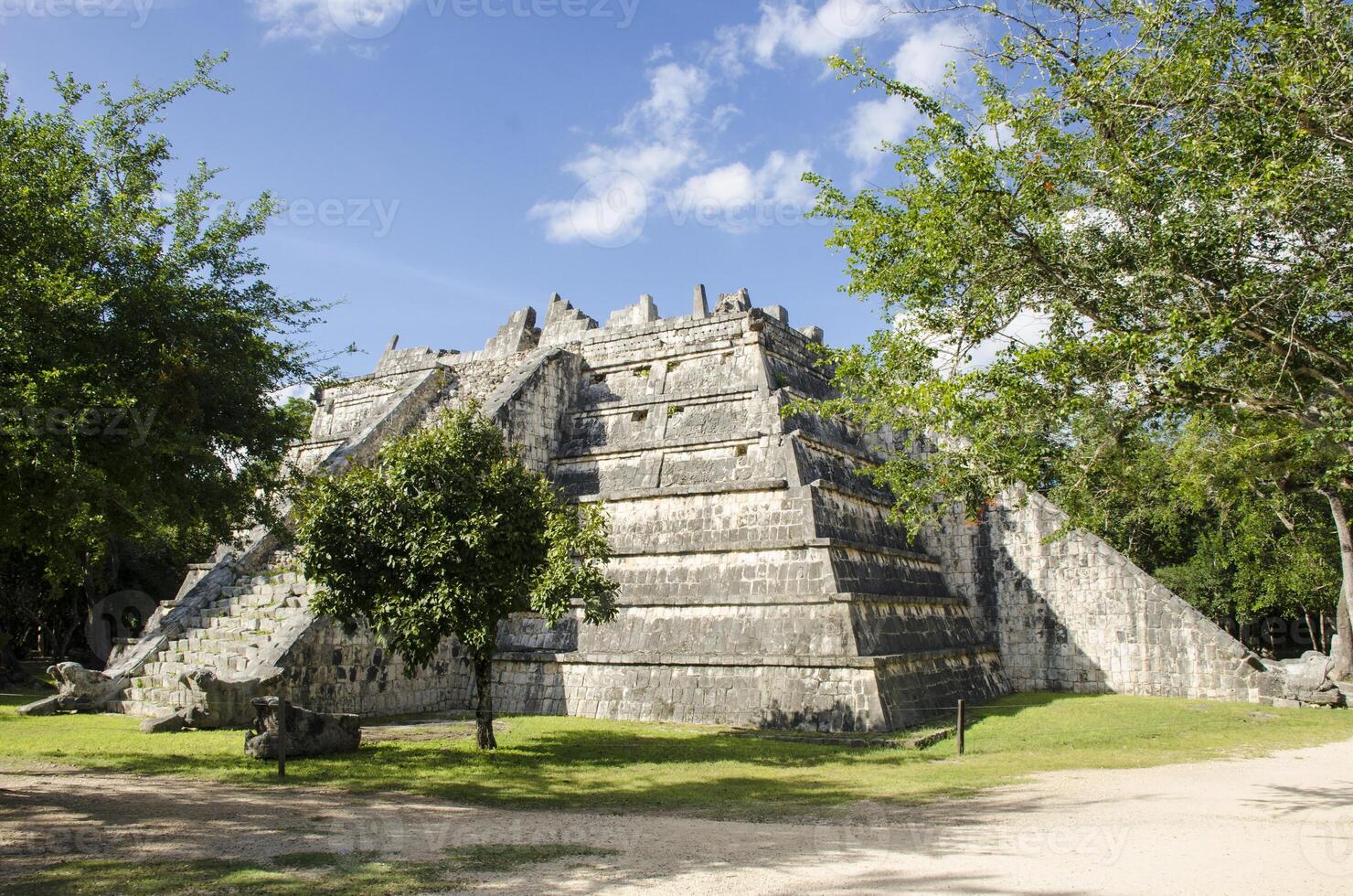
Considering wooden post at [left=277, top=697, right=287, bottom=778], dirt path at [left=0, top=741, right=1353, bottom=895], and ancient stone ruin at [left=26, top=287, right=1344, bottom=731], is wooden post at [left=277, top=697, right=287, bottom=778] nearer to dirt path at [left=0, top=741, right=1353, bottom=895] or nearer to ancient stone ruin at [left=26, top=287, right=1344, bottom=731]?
dirt path at [left=0, top=741, right=1353, bottom=895]

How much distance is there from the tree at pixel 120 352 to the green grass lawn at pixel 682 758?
3005 mm

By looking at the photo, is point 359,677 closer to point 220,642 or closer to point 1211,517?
point 220,642

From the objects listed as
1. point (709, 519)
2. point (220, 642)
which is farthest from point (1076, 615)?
point (220, 642)

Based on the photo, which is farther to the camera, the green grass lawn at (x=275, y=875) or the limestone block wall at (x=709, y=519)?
the limestone block wall at (x=709, y=519)

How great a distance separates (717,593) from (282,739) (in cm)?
737

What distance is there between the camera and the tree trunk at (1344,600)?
887 inches

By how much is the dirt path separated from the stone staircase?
4472mm

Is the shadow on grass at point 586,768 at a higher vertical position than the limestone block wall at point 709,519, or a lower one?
lower

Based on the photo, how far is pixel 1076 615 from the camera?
1931 centimetres

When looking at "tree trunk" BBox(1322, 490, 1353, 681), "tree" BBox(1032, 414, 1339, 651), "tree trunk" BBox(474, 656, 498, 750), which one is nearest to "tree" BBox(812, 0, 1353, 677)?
"tree" BBox(1032, 414, 1339, 651)

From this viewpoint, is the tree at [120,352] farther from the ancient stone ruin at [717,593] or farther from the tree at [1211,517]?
the tree at [1211,517]

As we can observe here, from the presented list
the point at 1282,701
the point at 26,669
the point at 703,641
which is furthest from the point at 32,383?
the point at 26,669

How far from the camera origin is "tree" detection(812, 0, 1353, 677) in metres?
7.85

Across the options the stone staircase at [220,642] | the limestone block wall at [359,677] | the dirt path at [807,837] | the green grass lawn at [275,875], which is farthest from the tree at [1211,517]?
the stone staircase at [220,642]
